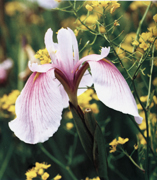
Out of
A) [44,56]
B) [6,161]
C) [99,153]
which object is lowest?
[6,161]

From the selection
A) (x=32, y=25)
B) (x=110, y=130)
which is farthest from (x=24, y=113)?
(x=32, y=25)

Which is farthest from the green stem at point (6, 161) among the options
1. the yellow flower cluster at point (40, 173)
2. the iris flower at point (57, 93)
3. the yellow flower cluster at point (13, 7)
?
the yellow flower cluster at point (13, 7)

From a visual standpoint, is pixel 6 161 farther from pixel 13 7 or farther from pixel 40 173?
pixel 13 7

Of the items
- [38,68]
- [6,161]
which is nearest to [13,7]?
[6,161]

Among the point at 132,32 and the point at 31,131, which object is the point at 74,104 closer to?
the point at 31,131

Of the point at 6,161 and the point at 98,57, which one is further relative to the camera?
the point at 6,161

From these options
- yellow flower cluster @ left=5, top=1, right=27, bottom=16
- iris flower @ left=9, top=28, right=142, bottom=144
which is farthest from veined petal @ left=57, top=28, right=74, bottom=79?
yellow flower cluster @ left=5, top=1, right=27, bottom=16

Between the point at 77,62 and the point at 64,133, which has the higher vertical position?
the point at 77,62
